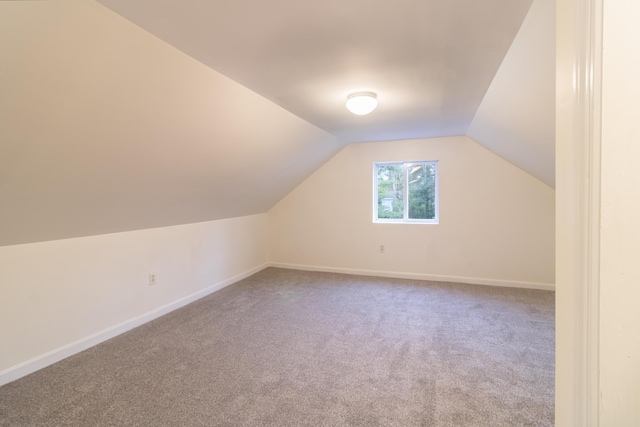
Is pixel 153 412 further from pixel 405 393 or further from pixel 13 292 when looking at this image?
pixel 405 393

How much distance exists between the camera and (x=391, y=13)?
1367mm

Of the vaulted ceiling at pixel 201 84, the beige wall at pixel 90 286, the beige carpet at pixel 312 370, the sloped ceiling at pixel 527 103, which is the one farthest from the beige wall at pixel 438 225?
the beige wall at pixel 90 286

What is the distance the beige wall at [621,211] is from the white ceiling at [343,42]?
1.10 m

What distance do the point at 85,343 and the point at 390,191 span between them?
393 centimetres

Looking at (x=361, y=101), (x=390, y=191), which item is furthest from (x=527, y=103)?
(x=390, y=191)

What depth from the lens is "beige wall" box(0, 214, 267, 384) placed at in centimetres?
205

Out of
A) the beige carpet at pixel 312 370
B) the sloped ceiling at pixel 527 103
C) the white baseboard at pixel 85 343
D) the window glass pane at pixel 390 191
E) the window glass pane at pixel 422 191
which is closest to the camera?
the sloped ceiling at pixel 527 103

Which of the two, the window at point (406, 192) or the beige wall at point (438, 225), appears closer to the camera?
the beige wall at point (438, 225)

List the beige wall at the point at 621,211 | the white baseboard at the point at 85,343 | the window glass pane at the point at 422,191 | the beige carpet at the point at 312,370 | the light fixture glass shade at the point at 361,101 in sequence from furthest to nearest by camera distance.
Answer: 1. the window glass pane at the point at 422,191
2. the light fixture glass shade at the point at 361,101
3. the white baseboard at the point at 85,343
4. the beige carpet at the point at 312,370
5. the beige wall at the point at 621,211

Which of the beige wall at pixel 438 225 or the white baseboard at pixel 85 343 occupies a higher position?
the beige wall at pixel 438 225

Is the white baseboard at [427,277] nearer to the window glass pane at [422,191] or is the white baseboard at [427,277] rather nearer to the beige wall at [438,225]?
the beige wall at [438,225]

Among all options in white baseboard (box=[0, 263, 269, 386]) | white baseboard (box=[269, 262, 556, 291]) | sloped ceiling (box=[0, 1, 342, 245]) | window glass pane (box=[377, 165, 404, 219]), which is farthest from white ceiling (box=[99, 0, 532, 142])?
white baseboard (box=[269, 262, 556, 291])

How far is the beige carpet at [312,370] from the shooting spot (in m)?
1.70

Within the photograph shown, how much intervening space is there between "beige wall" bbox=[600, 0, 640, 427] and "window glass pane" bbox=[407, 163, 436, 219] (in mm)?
4016
